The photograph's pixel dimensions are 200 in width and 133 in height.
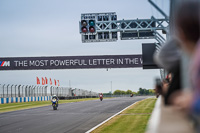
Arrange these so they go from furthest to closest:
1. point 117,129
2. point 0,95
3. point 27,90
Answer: point 27,90 < point 0,95 < point 117,129

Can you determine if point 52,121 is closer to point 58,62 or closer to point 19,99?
point 58,62

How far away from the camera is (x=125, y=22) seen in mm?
24781

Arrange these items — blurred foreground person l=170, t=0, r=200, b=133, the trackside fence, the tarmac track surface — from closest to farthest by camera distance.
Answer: blurred foreground person l=170, t=0, r=200, b=133 < the tarmac track surface < the trackside fence

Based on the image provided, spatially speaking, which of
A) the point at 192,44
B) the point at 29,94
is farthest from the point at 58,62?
the point at 192,44

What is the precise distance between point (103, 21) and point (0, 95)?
18708 mm

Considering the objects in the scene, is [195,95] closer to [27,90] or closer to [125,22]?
[125,22]

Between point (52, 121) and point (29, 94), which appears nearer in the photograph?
point (52, 121)

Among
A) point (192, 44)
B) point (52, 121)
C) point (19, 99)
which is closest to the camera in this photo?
point (192, 44)

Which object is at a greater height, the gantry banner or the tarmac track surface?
the gantry banner

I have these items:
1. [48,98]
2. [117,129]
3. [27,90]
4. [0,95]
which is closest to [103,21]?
[117,129]

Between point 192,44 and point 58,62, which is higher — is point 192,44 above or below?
below

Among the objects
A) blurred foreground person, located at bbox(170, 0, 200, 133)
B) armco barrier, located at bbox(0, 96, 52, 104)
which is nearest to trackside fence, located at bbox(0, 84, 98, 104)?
armco barrier, located at bbox(0, 96, 52, 104)

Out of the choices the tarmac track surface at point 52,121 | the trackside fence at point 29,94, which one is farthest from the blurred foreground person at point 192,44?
the trackside fence at point 29,94

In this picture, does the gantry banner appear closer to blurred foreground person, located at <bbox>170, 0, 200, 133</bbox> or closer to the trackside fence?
the trackside fence
